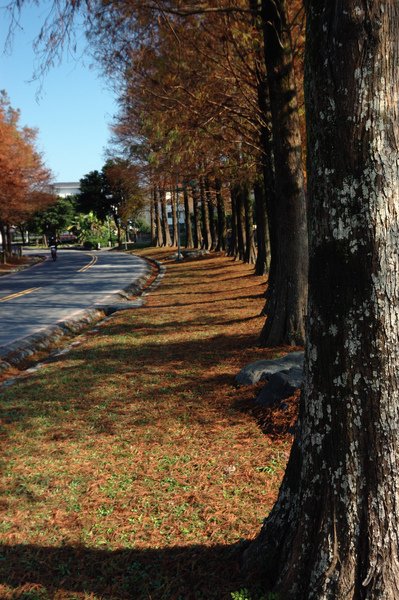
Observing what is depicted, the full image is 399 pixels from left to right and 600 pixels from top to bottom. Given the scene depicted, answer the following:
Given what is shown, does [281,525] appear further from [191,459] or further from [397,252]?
[191,459]

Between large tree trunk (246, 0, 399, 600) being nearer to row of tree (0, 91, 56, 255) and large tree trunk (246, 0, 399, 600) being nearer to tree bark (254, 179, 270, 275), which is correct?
tree bark (254, 179, 270, 275)

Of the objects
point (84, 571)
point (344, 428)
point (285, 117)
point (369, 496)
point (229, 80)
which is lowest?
point (84, 571)

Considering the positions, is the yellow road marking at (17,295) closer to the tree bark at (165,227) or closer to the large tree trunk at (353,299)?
the large tree trunk at (353,299)

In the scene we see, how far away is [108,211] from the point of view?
241 feet

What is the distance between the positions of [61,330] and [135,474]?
350 inches

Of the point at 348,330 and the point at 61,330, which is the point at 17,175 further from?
the point at 348,330

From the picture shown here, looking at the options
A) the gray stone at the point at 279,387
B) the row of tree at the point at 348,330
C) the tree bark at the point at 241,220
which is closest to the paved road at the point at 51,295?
the tree bark at the point at 241,220

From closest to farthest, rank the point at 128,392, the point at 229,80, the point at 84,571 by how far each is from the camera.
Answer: the point at 84,571 → the point at 128,392 → the point at 229,80

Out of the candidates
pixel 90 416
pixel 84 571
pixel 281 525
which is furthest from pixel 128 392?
pixel 281 525

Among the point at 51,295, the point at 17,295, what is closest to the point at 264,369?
the point at 51,295

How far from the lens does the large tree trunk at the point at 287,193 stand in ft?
30.9

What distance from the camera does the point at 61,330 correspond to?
13672 millimetres

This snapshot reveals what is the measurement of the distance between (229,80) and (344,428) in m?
10.9

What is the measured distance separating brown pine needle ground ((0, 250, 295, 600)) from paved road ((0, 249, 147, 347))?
4493 millimetres
